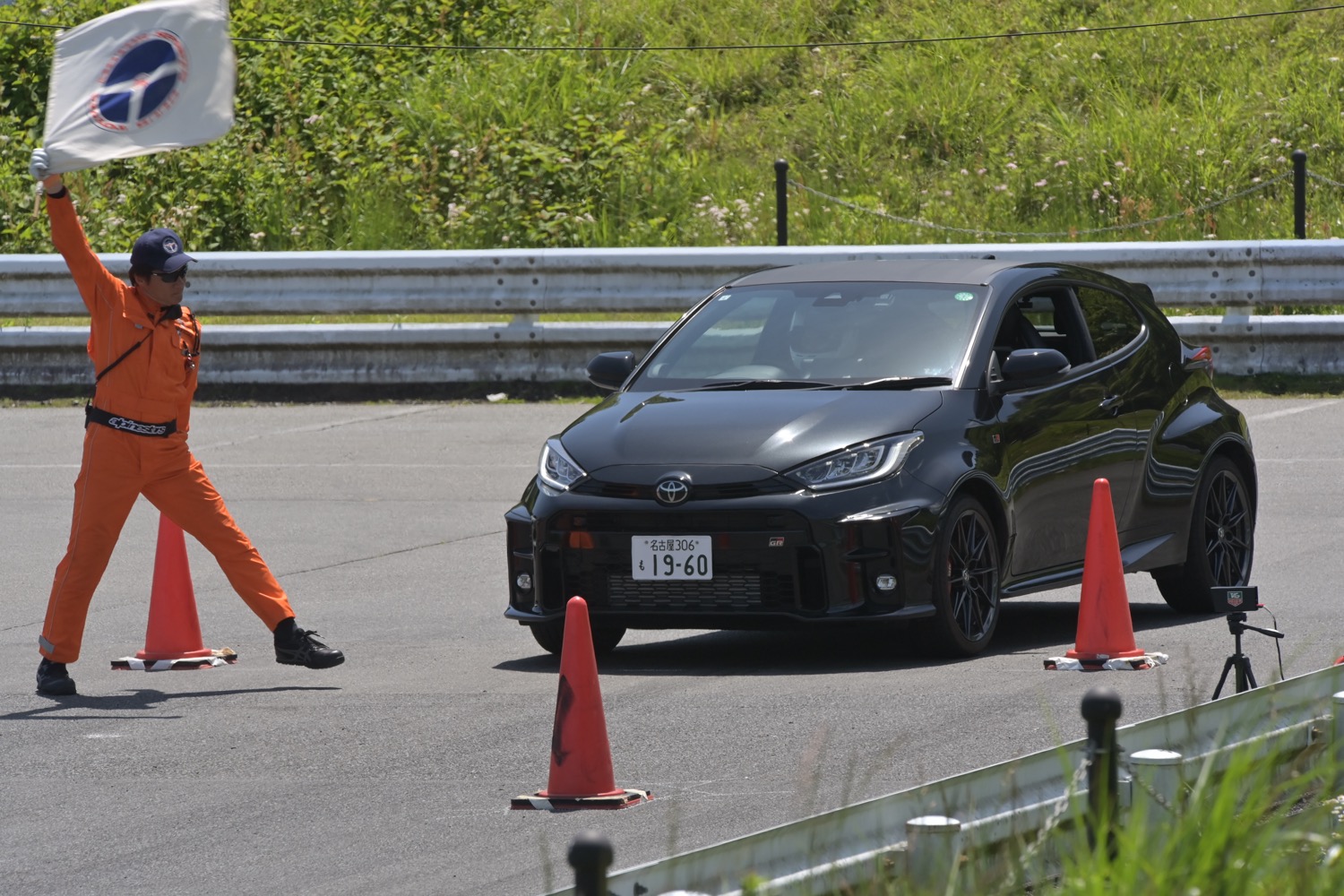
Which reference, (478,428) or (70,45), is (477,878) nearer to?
(70,45)

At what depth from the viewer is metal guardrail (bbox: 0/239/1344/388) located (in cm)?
1714

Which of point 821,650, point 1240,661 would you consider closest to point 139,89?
point 821,650

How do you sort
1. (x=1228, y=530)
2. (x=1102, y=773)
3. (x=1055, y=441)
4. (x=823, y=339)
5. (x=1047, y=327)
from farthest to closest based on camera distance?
1. (x=1228, y=530)
2. (x=1047, y=327)
3. (x=823, y=339)
4. (x=1055, y=441)
5. (x=1102, y=773)

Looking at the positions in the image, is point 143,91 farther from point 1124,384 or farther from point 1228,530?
point 1228,530

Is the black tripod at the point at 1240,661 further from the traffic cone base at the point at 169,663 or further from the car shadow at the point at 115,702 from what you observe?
the traffic cone base at the point at 169,663

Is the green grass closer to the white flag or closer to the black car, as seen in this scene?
the black car

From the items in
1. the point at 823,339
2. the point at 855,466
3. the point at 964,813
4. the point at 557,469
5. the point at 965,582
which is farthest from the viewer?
the point at 823,339

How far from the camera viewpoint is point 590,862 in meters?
3.01

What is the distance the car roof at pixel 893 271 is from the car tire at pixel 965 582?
1.30 m

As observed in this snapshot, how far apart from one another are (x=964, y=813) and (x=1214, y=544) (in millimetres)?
6161

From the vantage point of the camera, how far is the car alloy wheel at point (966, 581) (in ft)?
27.7

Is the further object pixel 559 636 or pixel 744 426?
pixel 559 636

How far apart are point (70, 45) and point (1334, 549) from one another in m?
6.33

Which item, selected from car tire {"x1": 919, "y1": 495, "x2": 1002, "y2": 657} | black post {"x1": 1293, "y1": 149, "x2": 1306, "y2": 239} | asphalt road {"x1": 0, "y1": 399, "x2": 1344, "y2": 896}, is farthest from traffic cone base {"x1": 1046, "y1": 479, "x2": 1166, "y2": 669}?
black post {"x1": 1293, "y1": 149, "x2": 1306, "y2": 239}
